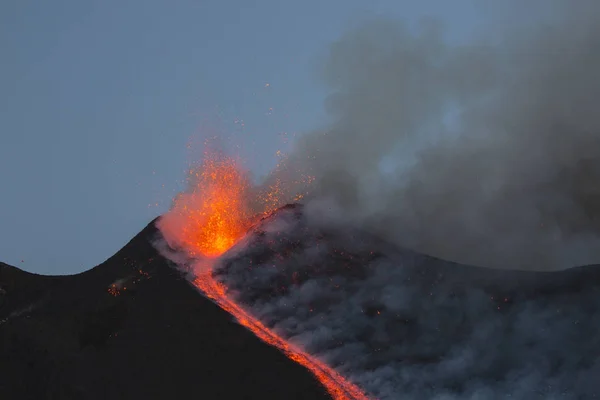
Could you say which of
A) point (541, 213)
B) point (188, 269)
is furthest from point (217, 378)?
point (541, 213)

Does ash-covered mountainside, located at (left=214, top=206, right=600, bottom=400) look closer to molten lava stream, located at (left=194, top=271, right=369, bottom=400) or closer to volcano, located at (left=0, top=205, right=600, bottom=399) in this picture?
volcano, located at (left=0, top=205, right=600, bottom=399)

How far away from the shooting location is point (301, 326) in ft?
74.3

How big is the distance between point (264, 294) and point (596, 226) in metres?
21.8

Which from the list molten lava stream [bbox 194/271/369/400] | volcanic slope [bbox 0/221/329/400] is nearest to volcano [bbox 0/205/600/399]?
volcanic slope [bbox 0/221/329/400]

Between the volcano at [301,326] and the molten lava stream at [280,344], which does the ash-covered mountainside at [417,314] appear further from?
the molten lava stream at [280,344]

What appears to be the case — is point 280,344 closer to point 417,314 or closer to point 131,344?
point 417,314

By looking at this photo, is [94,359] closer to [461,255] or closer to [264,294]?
[264,294]

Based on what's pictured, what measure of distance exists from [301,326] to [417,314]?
400cm

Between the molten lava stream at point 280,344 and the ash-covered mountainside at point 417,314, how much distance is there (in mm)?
377

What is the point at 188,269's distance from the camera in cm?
2641

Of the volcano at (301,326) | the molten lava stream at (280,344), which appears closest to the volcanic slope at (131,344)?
the volcano at (301,326)

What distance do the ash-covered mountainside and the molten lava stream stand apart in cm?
38

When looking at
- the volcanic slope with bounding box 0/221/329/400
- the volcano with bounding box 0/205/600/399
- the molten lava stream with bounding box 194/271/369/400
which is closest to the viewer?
the molten lava stream with bounding box 194/271/369/400

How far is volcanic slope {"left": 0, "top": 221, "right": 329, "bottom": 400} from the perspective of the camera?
778 inches
